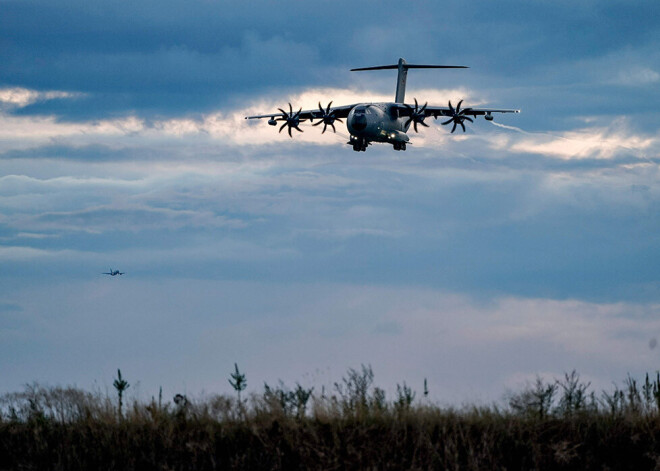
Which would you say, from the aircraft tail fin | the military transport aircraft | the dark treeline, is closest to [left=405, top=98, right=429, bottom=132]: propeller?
the military transport aircraft

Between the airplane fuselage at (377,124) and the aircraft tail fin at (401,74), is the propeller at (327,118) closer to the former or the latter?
the airplane fuselage at (377,124)

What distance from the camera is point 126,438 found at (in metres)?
15.8

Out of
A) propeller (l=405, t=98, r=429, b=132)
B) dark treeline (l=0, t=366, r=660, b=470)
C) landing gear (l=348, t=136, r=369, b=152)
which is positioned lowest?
dark treeline (l=0, t=366, r=660, b=470)

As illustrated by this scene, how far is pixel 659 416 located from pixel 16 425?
13563 millimetres

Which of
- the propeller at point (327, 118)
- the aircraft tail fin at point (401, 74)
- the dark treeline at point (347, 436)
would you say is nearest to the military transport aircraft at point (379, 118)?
the propeller at point (327, 118)

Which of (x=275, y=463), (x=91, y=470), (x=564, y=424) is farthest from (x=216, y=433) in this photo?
(x=564, y=424)

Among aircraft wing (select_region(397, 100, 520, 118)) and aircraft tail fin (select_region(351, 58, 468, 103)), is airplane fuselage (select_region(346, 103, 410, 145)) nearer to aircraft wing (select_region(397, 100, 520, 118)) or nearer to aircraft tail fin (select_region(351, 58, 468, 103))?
aircraft wing (select_region(397, 100, 520, 118))

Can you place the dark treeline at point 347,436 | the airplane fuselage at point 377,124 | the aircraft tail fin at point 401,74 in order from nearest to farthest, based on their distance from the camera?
the dark treeline at point 347,436, the airplane fuselage at point 377,124, the aircraft tail fin at point 401,74

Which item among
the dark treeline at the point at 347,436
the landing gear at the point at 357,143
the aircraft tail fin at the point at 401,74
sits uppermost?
the aircraft tail fin at the point at 401,74

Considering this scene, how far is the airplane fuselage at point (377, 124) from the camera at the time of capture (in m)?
57.7

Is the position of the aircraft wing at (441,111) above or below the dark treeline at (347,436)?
above

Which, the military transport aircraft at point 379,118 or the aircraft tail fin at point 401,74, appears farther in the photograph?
the aircraft tail fin at point 401,74

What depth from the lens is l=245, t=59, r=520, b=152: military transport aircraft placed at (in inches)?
2296

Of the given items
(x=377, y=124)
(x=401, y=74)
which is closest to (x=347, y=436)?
(x=377, y=124)
